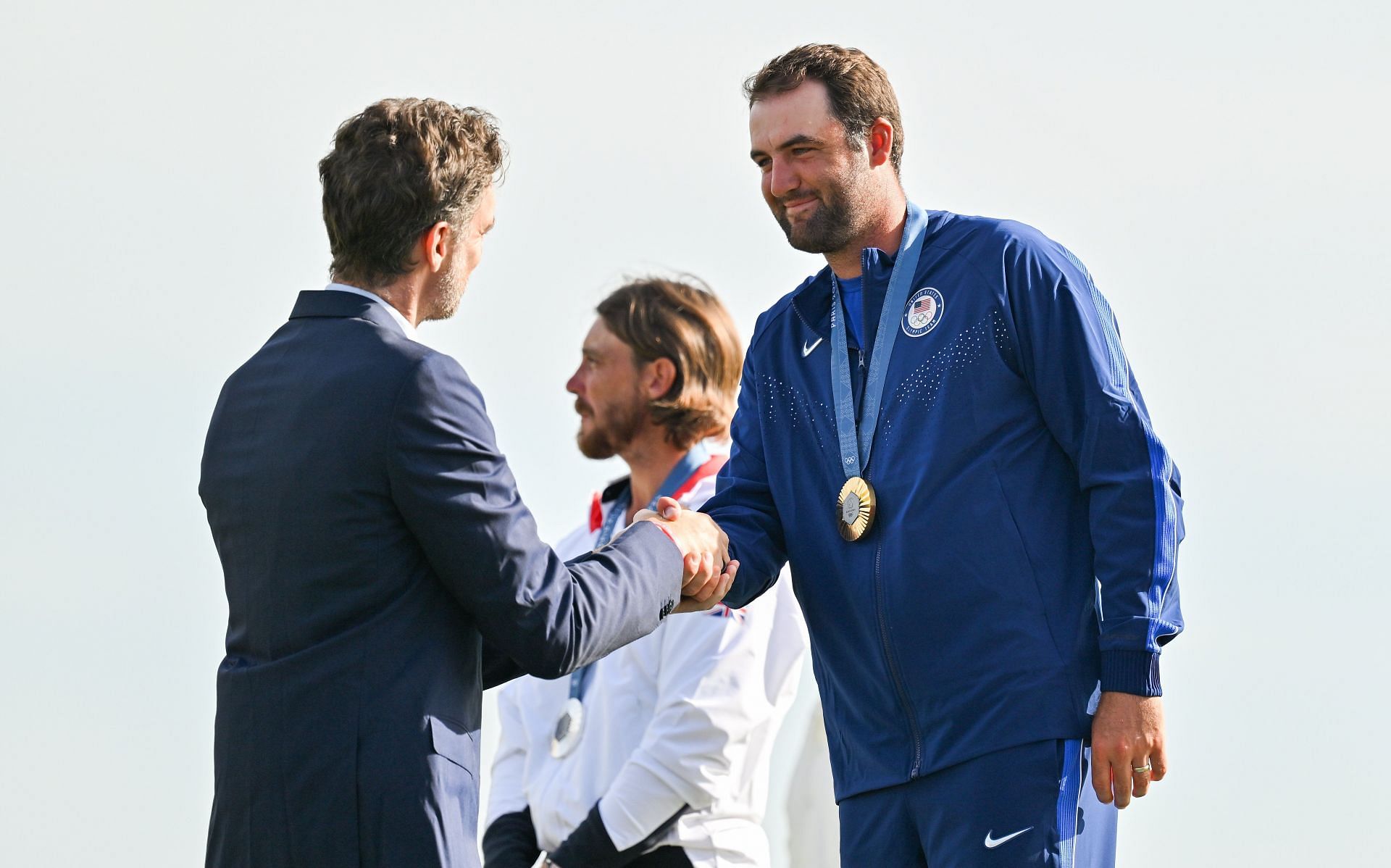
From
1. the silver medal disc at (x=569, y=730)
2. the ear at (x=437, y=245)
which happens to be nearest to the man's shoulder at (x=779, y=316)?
the ear at (x=437, y=245)

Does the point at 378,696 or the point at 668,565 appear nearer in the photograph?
the point at 378,696

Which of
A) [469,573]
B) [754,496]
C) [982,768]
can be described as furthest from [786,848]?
[469,573]

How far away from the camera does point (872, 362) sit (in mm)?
3996

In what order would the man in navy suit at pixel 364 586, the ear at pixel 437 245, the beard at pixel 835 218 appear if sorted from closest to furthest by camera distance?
the man in navy suit at pixel 364 586
the ear at pixel 437 245
the beard at pixel 835 218

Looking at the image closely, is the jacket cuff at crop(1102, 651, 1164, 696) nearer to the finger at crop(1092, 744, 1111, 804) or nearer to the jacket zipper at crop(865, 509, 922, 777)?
the finger at crop(1092, 744, 1111, 804)

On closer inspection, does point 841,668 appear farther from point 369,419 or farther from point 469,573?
point 369,419

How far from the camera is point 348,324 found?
3426 millimetres

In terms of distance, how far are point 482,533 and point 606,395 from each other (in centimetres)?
266

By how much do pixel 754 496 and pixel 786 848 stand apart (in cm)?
302

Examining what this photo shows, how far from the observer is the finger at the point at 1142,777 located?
11.5ft

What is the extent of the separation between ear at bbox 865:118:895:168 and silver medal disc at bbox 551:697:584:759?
2.16m

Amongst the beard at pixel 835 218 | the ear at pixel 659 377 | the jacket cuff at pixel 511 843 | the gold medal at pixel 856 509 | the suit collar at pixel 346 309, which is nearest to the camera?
the suit collar at pixel 346 309

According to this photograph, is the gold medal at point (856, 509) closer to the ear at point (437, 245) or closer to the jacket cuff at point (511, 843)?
the ear at point (437, 245)

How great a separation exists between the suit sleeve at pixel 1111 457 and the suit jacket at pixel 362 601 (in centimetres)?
117
